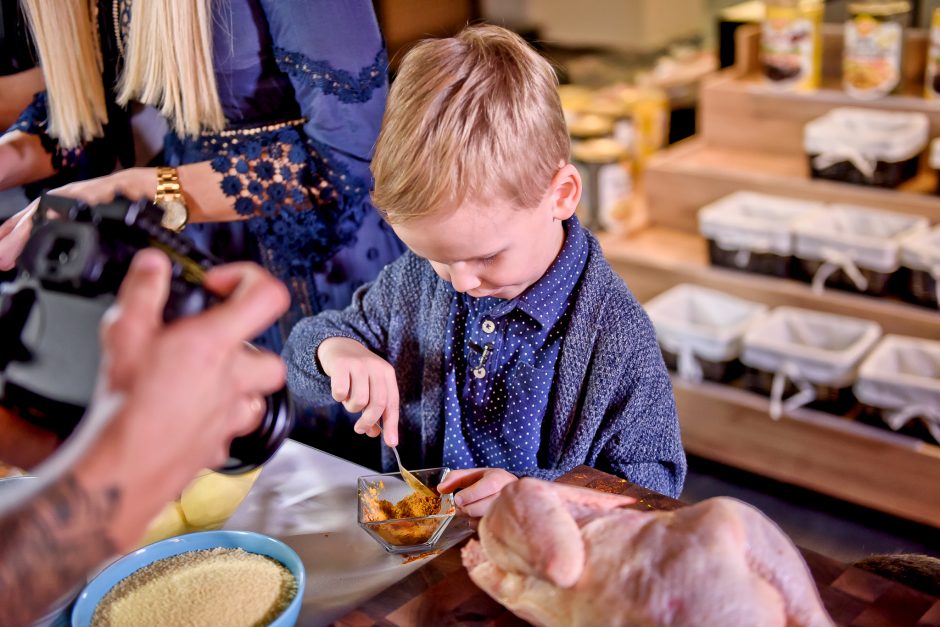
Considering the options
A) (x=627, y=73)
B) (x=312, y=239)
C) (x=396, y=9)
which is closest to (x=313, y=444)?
(x=312, y=239)

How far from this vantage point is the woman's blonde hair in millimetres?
1479

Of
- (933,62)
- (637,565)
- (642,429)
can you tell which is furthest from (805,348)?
(637,565)

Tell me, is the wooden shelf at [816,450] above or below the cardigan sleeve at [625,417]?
below

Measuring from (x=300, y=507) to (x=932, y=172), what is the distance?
2228mm

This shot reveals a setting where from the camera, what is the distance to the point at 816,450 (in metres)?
2.66

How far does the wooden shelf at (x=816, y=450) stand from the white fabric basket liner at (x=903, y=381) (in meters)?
0.09

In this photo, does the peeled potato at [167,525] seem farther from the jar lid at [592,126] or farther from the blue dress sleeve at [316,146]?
the jar lid at [592,126]

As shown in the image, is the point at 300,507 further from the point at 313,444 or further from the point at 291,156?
the point at 291,156

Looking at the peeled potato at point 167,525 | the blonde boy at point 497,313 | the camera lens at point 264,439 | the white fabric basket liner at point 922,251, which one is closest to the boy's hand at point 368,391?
the blonde boy at point 497,313

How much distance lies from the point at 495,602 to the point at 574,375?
481 millimetres

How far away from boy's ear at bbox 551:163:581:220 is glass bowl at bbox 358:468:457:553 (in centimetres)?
37

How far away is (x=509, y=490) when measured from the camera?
2.66 feet

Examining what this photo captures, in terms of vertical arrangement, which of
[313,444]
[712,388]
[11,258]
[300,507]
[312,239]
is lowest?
[712,388]

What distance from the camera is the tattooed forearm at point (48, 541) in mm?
528
